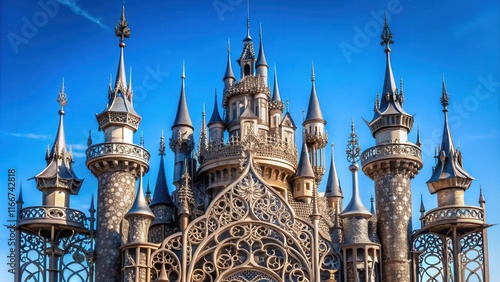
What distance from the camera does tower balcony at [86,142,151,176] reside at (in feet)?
132

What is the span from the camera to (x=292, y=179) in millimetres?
43469

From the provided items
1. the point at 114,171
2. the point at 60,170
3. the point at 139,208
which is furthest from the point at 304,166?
the point at 60,170

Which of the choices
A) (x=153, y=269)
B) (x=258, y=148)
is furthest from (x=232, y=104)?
(x=153, y=269)

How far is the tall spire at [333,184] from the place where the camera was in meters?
46.2

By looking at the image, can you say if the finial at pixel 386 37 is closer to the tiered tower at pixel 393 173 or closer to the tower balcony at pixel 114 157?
the tiered tower at pixel 393 173

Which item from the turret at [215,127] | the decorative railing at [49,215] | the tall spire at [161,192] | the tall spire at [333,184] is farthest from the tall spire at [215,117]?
the decorative railing at [49,215]

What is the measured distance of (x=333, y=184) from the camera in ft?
153

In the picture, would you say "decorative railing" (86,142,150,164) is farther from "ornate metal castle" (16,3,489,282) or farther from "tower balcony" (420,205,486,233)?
"tower balcony" (420,205,486,233)

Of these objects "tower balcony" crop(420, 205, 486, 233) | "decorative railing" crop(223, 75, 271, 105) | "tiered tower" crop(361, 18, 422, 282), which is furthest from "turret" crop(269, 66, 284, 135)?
"tower balcony" crop(420, 205, 486, 233)

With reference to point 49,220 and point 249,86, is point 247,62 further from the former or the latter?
point 49,220

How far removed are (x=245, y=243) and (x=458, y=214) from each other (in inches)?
312

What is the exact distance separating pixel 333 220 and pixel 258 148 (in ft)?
13.9

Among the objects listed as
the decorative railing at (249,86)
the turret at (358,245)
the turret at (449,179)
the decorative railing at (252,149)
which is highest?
the decorative railing at (249,86)

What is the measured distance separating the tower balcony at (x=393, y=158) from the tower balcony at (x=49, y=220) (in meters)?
11.3
